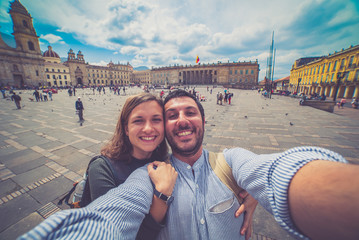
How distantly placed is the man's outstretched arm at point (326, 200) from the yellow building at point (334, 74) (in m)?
23.3

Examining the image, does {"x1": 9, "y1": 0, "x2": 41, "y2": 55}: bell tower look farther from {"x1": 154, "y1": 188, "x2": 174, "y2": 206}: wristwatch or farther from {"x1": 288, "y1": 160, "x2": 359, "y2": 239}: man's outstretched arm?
{"x1": 288, "y1": 160, "x2": 359, "y2": 239}: man's outstretched arm

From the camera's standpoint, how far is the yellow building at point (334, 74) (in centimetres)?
2159

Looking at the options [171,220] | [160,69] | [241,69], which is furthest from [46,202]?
[160,69]

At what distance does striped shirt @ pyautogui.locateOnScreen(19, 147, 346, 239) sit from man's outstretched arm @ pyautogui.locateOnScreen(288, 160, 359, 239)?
0.11ft

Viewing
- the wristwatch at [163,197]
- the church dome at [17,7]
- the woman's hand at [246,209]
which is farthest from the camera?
the church dome at [17,7]

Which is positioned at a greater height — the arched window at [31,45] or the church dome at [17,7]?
the church dome at [17,7]

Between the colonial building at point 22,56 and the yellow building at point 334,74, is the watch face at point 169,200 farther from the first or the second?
the colonial building at point 22,56

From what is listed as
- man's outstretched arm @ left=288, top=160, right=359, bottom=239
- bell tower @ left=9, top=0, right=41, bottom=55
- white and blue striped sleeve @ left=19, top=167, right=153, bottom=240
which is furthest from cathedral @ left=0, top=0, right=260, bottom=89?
man's outstretched arm @ left=288, top=160, right=359, bottom=239

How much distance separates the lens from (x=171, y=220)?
40.7 inches

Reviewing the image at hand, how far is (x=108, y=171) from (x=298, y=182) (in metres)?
1.28

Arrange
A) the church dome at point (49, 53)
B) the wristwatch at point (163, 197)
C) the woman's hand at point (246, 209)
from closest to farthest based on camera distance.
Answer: the wristwatch at point (163, 197) < the woman's hand at point (246, 209) < the church dome at point (49, 53)

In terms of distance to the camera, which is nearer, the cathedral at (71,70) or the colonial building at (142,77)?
the cathedral at (71,70)

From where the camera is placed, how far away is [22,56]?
32.9 metres

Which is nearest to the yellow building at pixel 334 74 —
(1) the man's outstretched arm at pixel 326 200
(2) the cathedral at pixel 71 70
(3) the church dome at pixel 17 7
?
(2) the cathedral at pixel 71 70
